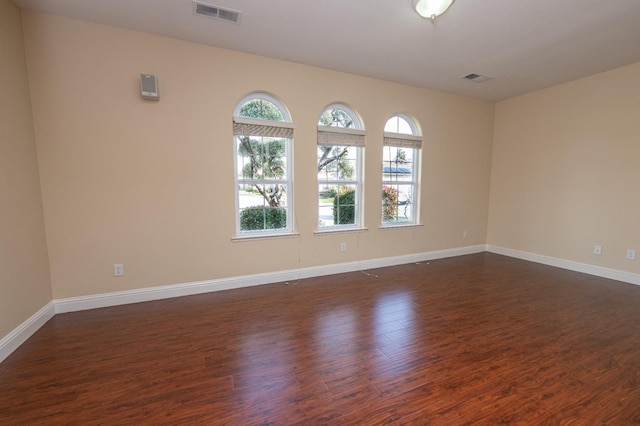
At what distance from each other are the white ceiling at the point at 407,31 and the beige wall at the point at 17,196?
1.62 ft

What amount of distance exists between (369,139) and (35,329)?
13.7 ft

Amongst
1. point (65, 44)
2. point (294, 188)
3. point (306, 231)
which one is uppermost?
point (65, 44)

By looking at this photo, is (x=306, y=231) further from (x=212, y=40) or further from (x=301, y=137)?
(x=212, y=40)

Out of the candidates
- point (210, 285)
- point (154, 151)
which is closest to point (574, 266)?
point (210, 285)

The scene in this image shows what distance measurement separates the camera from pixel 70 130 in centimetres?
267

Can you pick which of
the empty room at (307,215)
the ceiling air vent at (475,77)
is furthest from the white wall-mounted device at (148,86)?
the ceiling air vent at (475,77)

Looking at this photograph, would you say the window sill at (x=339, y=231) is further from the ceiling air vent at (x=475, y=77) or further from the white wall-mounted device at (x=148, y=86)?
the ceiling air vent at (x=475, y=77)

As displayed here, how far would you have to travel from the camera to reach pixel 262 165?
11.8 ft

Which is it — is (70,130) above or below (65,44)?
below

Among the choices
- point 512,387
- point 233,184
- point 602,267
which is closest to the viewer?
point 512,387

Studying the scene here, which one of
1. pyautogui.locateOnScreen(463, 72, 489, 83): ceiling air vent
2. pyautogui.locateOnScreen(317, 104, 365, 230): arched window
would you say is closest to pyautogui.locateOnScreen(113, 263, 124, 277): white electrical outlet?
pyautogui.locateOnScreen(317, 104, 365, 230): arched window

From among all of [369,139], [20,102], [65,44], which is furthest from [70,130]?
[369,139]

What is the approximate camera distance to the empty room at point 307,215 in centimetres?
182

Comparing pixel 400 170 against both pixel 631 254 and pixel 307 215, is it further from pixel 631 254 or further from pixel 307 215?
pixel 631 254
